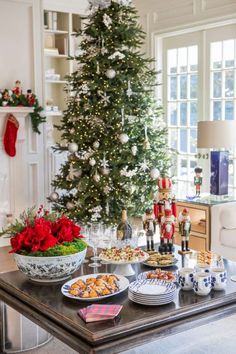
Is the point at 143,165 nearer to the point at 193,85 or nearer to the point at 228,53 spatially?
the point at 193,85

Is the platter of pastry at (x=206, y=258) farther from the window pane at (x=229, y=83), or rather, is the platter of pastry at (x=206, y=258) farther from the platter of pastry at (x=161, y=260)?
the window pane at (x=229, y=83)

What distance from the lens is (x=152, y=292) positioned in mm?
2322

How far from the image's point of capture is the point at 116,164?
4.99m

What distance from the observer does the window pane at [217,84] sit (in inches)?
218

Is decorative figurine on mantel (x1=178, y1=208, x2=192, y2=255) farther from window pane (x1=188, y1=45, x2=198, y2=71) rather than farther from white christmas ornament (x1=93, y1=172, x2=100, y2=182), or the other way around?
window pane (x1=188, y1=45, x2=198, y2=71)

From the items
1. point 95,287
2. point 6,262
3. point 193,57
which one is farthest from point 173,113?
point 95,287

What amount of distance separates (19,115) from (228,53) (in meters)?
2.35

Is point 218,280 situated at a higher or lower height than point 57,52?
lower

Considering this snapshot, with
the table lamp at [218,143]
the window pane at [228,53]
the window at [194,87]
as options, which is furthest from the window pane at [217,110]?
the table lamp at [218,143]

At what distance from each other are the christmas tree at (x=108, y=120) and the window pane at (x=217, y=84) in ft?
2.72

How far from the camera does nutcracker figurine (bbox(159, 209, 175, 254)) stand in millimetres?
3045

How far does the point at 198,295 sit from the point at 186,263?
1.74 feet

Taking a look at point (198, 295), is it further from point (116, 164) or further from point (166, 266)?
point (116, 164)

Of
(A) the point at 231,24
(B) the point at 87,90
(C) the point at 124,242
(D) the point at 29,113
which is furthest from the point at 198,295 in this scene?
(D) the point at 29,113
